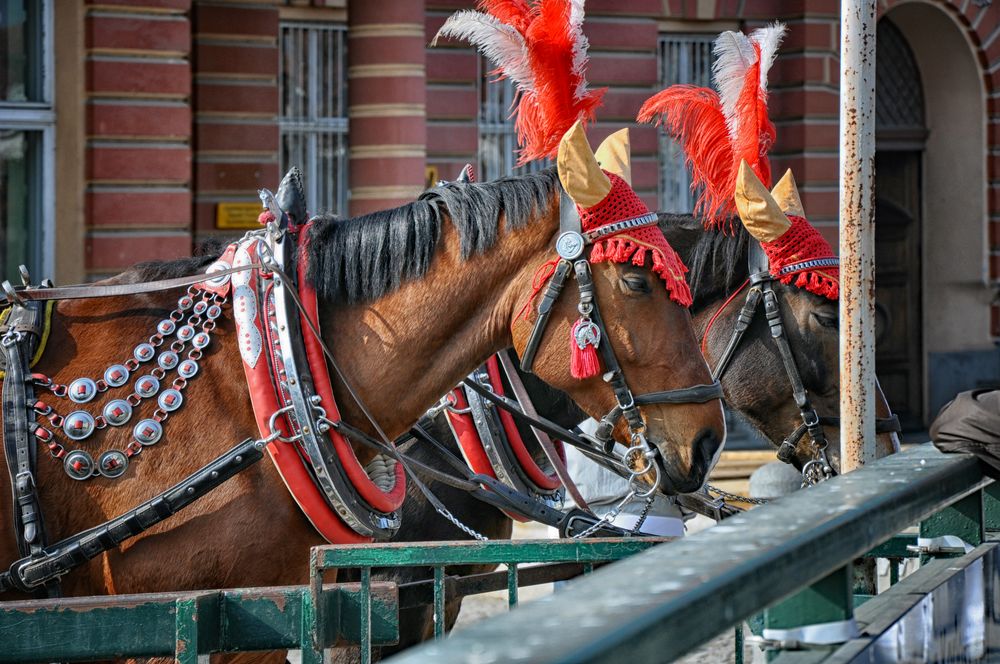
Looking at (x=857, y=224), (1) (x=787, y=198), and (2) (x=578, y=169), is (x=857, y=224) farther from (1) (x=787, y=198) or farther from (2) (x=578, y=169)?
(1) (x=787, y=198)

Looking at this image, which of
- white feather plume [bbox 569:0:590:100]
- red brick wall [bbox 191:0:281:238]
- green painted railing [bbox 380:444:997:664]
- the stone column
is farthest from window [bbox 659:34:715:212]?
green painted railing [bbox 380:444:997:664]

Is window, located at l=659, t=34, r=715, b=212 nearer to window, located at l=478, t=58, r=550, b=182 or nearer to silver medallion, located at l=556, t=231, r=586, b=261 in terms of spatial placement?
window, located at l=478, t=58, r=550, b=182

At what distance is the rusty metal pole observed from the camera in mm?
2922

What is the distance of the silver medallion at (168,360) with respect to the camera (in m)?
2.94

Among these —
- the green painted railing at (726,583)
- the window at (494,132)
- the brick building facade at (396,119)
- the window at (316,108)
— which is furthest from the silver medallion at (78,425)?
the window at (494,132)

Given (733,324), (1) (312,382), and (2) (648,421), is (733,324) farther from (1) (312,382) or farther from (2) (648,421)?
(1) (312,382)

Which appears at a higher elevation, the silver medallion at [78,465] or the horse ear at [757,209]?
the horse ear at [757,209]

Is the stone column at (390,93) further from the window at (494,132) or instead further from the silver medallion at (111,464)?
the silver medallion at (111,464)

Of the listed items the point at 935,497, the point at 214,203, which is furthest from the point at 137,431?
the point at 214,203

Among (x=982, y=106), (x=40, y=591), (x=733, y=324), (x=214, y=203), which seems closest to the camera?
(x=40, y=591)

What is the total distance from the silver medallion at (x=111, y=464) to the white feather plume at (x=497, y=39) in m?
1.25

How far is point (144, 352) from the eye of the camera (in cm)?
295

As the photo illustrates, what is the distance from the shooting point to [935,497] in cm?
212

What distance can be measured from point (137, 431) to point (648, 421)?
1.10 m
